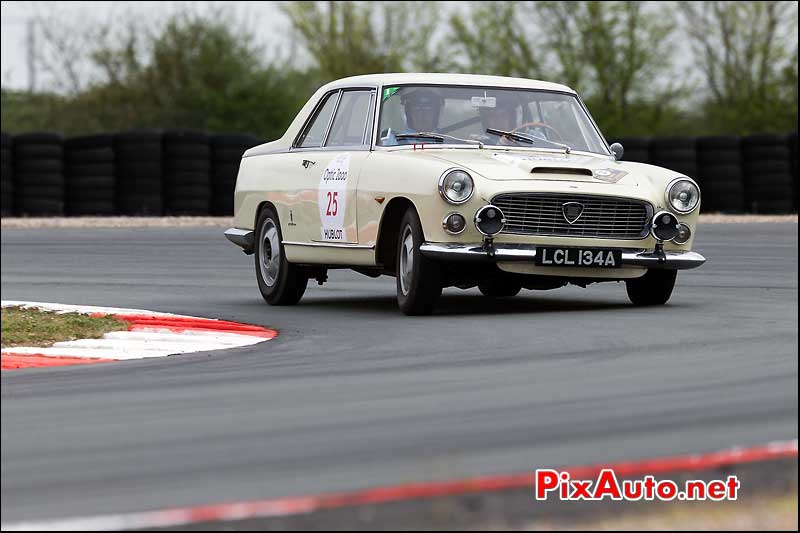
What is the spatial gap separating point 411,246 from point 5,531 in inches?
222

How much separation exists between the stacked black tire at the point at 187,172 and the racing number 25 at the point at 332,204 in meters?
15.1

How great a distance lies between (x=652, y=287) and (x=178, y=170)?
1613 cm

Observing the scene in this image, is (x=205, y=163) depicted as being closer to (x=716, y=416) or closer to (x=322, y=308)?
(x=322, y=308)

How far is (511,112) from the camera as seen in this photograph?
35.6 feet

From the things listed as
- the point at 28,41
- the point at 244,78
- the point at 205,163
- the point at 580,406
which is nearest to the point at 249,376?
the point at 580,406

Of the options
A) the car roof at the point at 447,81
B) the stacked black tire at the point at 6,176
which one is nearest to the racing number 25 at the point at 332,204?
the car roof at the point at 447,81

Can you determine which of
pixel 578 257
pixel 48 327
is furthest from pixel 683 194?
pixel 48 327

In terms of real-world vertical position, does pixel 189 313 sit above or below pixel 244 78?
below

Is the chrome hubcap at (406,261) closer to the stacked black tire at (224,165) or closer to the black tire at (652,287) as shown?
the black tire at (652,287)

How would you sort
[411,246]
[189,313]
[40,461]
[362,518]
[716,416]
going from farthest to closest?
[189,313]
[411,246]
[716,416]
[40,461]
[362,518]

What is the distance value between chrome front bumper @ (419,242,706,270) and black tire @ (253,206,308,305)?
2.00 meters

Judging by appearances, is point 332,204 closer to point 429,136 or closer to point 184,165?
point 429,136

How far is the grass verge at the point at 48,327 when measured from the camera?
8.73m

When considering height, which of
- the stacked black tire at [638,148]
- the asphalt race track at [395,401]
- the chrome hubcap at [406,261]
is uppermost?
the stacked black tire at [638,148]
